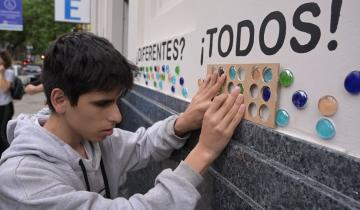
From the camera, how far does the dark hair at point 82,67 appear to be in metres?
1.44

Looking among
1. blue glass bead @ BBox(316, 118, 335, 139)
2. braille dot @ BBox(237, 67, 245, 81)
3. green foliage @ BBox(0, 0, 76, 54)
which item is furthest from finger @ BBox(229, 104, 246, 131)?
green foliage @ BBox(0, 0, 76, 54)

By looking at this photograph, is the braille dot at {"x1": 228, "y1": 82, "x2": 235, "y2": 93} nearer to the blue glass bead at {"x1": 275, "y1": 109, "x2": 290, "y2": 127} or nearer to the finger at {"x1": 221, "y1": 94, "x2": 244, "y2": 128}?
the finger at {"x1": 221, "y1": 94, "x2": 244, "y2": 128}

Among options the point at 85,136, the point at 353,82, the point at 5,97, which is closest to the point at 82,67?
the point at 85,136

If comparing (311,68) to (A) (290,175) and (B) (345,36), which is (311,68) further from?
(A) (290,175)

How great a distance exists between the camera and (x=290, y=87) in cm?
112

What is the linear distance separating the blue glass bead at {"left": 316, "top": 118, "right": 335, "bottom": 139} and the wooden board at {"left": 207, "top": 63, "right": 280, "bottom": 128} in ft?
0.63

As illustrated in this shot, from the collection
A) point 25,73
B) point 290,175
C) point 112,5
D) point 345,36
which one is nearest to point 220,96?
point 290,175

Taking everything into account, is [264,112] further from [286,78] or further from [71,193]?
[71,193]

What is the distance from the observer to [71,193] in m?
1.27

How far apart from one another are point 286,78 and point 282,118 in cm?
12

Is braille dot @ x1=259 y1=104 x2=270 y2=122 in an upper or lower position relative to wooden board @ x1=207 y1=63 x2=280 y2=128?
lower

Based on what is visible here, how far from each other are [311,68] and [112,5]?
4.59 metres

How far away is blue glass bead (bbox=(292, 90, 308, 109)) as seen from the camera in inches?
41.4

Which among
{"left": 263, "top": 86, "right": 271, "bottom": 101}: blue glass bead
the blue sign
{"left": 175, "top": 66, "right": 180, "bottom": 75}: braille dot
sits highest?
the blue sign
